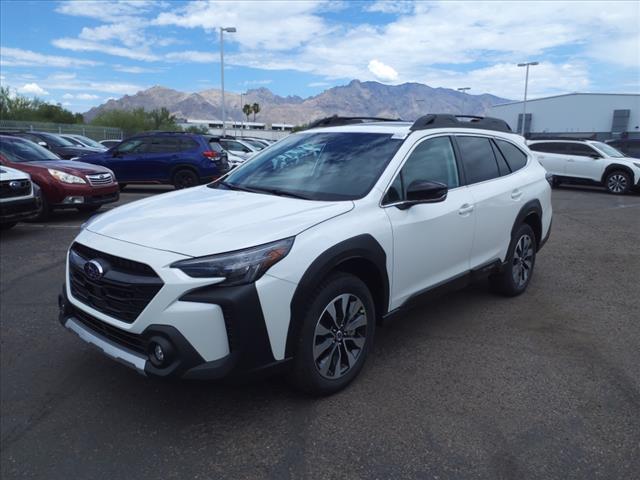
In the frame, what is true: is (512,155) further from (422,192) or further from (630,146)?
(630,146)

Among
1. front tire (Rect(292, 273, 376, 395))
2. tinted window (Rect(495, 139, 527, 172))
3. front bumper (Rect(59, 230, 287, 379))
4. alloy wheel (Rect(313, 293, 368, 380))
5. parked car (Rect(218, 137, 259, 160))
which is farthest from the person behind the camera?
parked car (Rect(218, 137, 259, 160))

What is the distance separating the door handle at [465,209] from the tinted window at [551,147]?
14.8 meters

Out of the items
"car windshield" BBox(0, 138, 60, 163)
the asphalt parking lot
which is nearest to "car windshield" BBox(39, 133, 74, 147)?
"car windshield" BBox(0, 138, 60, 163)

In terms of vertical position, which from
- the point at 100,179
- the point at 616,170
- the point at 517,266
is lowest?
the point at 517,266

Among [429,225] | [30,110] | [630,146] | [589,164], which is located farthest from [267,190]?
[30,110]

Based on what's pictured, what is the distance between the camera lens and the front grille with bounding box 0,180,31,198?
755 cm

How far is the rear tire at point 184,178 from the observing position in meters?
14.0

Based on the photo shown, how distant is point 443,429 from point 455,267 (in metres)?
1.54

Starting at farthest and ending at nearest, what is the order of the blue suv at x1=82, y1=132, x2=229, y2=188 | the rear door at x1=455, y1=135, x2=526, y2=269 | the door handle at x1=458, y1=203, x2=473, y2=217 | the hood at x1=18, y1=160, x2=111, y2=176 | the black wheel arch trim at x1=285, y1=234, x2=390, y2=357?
1. the blue suv at x1=82, y1=132, x2=229, y2=188
2. the hood at x1=18, y1=160, x2=111, y2=176
3. the rear door at x1=455, y1=135, x2=526, y2=269
4. the door handle at x1=458, y1=203, x2=473, y2=217
5. the black wheel arch trim at x1=285, y1=234, x2=390, y2=357

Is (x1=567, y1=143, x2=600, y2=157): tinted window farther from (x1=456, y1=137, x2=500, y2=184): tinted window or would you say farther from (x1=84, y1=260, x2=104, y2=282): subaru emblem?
(x1=84, y1=260, x2=104, y2=282): subaru emblem

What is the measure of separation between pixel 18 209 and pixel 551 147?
52.3 feet

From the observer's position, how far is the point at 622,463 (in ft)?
8.71

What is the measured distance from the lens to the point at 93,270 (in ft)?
9.63

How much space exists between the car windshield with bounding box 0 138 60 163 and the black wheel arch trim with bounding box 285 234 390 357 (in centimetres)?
866
